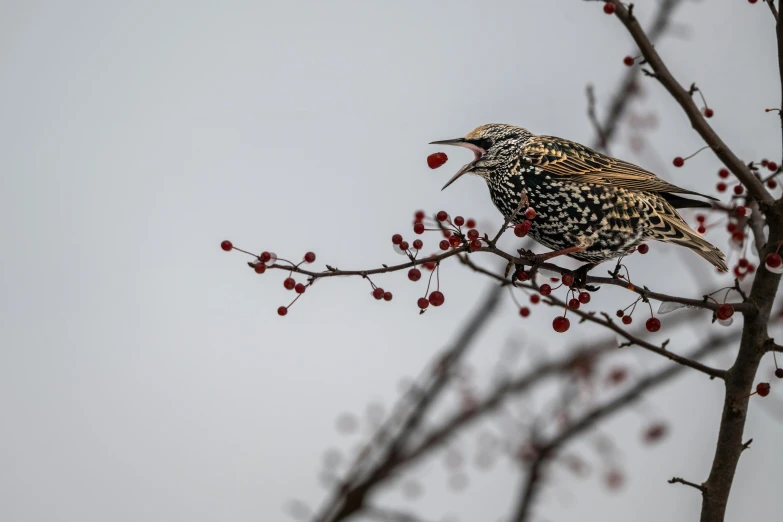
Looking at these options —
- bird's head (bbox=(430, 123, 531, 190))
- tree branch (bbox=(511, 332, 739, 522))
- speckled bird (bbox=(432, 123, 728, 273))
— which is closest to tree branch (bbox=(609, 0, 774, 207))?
speckled bird (bbox=(432, 123, 728, 273))

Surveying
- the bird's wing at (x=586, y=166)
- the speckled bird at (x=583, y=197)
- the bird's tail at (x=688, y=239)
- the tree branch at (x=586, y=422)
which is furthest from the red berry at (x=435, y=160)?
the tree branch at (x=586, y=422)

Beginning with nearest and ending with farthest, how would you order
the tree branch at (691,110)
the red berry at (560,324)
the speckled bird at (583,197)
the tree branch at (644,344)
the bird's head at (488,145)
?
1. the tree branch at (691,110)
2. the tree branch at (644,344)
3. the red berry at (560,324)
4. the speckled bird at (583,197)
5. the bird's head at (488,145)

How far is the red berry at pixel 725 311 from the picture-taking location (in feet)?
5.14

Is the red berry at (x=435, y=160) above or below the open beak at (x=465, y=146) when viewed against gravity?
below

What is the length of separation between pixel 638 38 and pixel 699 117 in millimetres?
238

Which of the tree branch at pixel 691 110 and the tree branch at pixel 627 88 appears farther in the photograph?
the tree branch at pixel 627 88

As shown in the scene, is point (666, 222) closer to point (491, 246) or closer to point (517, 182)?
point (517, 182)

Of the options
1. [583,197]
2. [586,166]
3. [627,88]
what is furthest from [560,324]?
Result: [627,88]

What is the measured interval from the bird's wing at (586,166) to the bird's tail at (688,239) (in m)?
0.11

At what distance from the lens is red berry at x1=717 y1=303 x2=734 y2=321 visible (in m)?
1.57

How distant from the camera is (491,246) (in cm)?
146

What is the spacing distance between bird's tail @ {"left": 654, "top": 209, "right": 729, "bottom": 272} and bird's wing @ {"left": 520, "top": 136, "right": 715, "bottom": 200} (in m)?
0.11

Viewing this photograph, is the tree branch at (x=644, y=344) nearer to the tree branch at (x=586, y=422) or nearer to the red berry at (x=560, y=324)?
the red berry at (x=560, y=324)

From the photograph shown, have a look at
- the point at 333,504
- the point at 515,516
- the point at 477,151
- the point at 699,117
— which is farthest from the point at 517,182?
the point at 333,504
